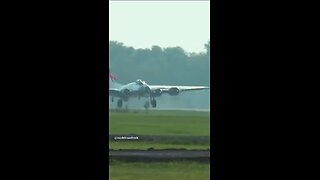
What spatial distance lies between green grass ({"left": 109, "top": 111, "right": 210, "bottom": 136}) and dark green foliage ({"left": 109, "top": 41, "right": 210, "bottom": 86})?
25cm

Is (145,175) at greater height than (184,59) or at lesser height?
lesser

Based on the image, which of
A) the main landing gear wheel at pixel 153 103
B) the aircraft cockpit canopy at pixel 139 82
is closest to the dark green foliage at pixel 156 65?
the aircraft cockpit canopy at pixel 139 82

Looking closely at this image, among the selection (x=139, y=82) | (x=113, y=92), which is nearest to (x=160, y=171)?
(x=139, y=82)

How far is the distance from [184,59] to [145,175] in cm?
108

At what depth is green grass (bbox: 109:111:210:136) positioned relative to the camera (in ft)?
13.2

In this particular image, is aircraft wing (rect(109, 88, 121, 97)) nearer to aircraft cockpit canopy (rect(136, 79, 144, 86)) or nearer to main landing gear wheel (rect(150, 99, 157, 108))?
main landing gear wheel (rect(150, 99, 157, 108))

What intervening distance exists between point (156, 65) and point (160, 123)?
71 cm

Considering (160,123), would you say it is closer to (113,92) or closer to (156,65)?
(156,65)

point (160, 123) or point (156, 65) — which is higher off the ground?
point (156, 65)

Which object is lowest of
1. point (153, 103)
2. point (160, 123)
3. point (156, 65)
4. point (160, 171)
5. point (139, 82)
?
point (160, 171)

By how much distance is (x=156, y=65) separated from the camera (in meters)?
4.18
